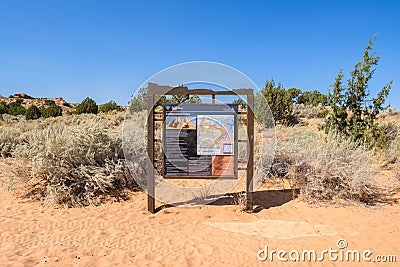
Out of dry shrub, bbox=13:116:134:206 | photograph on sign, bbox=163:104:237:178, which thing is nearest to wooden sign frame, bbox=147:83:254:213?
photograph on sign, bbox=163:104:237:178

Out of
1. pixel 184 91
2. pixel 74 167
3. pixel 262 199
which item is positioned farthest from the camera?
pixel 74 167

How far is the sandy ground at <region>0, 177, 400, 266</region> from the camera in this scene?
375cm

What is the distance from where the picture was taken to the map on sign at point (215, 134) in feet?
17.2

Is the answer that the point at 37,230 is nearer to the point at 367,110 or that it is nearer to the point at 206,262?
the point at 206,262

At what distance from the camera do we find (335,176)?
6023 mm

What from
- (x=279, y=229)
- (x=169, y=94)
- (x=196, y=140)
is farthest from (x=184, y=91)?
(x=279, y=229)

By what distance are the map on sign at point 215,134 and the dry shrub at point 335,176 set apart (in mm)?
2005

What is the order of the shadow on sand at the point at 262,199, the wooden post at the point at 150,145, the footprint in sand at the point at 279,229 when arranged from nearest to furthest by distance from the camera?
the footprint in sand at the point at 279,229 < the wooden post at the point at 150,145 < the shadow on sand at the point at 262,199

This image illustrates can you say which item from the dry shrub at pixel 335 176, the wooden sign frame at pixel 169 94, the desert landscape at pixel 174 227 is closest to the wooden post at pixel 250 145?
the wooden sign frame at pixel 169 94

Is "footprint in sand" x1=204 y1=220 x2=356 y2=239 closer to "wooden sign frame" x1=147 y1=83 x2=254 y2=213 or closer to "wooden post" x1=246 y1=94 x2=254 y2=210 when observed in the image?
"wooden post" x1=246 y1=94 x2=254 y2=210

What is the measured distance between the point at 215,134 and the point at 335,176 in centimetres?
262

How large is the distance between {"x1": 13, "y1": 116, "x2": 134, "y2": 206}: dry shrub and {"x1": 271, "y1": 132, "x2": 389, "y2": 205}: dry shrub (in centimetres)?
371

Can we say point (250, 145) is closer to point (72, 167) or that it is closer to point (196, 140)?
point (196, 140)

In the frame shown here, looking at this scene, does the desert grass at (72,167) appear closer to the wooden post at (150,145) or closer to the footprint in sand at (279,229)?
the wooden post at (150,145)
